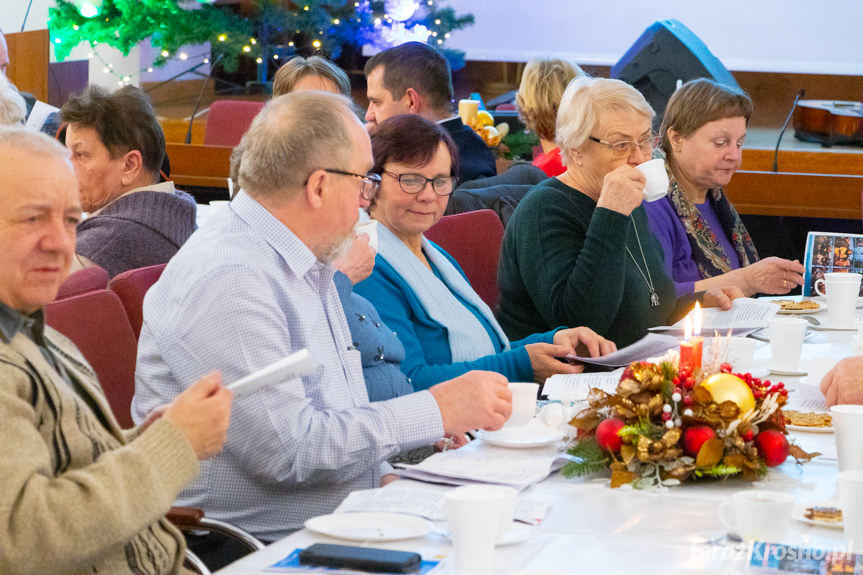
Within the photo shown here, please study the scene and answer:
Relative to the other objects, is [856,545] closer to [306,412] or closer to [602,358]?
[306,412]

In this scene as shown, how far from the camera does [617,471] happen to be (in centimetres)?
163

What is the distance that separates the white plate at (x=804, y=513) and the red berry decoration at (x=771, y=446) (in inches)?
5.9

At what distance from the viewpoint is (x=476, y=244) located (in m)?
3.39

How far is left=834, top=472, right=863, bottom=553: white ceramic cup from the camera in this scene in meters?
1.33

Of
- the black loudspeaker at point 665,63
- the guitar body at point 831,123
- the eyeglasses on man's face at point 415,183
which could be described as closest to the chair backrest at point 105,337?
the eyeglasses on man's face at point 415,183

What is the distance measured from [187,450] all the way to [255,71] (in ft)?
23.2

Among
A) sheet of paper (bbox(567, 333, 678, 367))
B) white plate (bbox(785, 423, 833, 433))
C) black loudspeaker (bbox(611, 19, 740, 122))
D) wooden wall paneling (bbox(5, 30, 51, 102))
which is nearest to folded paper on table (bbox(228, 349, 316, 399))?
white plate (bbox(785, 423, 833, 433))

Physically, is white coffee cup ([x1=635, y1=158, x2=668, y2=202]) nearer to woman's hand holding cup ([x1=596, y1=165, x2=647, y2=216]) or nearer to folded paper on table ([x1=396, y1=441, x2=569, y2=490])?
woman's hand holding cup ([x1=596, y1=165, x2=647, y2=216])

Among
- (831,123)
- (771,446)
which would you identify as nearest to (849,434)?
(771,446)

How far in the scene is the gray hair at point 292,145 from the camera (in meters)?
1.84

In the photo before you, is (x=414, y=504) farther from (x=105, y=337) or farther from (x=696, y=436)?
(x=105, y=337)

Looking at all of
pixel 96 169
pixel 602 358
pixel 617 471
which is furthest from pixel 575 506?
pixel 96 169

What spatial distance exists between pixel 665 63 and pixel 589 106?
9.93 ft

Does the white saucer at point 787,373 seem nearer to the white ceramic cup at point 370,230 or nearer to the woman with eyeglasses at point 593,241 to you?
the woman with eyeglasses at point 593,241
